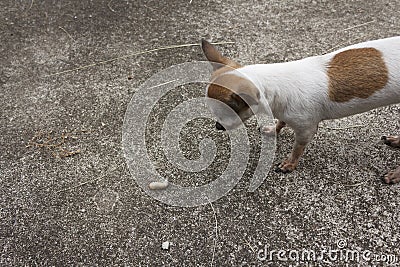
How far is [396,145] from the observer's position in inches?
114

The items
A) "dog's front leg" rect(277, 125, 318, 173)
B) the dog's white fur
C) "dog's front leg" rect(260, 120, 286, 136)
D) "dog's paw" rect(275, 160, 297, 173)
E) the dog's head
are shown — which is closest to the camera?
the dog's head

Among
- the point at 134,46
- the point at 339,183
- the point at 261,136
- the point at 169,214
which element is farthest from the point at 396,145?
the point at 134,46

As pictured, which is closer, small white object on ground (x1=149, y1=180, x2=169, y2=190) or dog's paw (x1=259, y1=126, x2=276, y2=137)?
small white object on ground (x1=149, y1=180, x2=169, y2=190)

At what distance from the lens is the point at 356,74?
2.33 metres

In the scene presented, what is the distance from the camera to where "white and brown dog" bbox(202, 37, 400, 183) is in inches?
90.0

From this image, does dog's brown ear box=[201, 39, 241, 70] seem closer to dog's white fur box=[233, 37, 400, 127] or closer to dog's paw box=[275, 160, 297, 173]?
dog's white fur box=[233, 37, 400, 127]

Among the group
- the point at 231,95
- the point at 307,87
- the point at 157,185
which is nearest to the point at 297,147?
the point at 307,87

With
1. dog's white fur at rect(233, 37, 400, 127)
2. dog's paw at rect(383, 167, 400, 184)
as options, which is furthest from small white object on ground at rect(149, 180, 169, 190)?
dog's paw at rect(383, 167, 400, 184)

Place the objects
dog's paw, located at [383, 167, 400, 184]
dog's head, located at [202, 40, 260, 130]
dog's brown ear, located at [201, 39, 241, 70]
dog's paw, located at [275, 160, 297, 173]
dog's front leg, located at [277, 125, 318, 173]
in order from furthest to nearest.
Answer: dog's paw, located at [275, 160, 297, 173], dog's paw, located at [383, 167, 400, 184], dog's front leg, located at [277, 125, 318, 173], dog's brown ear, located at [201, 39, 241, 70], dog's head, located at [202, 40, 260, 130]

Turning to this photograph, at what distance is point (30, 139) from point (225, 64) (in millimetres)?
1705

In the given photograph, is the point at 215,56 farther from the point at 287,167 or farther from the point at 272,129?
the point at 287,167

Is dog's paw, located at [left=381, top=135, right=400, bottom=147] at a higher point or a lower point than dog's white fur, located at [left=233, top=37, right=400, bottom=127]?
lower

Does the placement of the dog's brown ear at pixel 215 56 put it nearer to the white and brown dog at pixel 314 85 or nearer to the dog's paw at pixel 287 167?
the white and brown dog at pixel 314 85

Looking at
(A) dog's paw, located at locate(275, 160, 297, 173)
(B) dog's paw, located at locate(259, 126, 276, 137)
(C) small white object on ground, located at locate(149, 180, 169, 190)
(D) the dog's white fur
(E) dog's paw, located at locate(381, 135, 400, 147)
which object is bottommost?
(C) small white object on ground, located at locate(149, 180, 169, 190)
